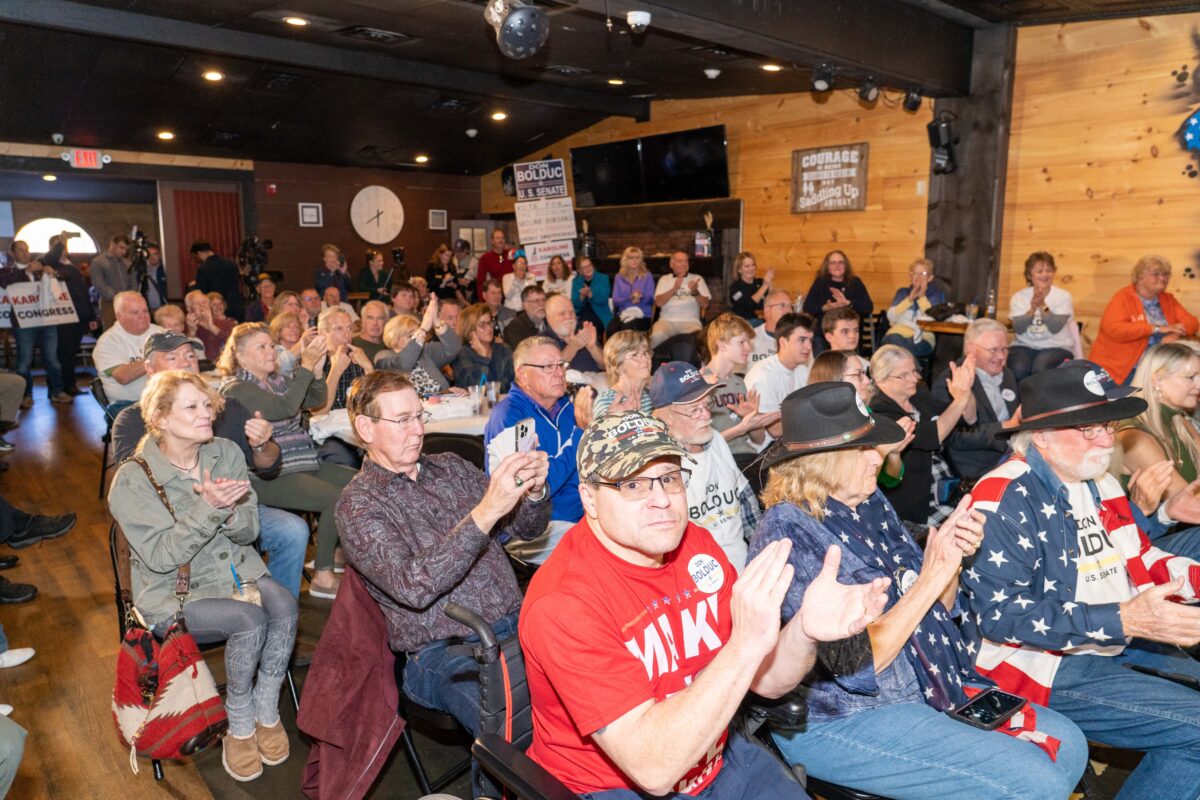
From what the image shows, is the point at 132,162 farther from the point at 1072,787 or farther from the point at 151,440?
the point at 1072,787

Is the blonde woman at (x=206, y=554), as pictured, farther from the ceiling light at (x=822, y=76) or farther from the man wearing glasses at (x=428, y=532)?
the ceiling light at (x=822, y=76)

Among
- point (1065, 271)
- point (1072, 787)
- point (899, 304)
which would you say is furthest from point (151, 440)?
point (1065, 271)

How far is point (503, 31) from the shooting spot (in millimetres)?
4504

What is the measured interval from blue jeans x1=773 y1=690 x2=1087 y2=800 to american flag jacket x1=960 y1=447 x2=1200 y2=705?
0.81 feet

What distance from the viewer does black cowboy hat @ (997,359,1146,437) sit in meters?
2.27

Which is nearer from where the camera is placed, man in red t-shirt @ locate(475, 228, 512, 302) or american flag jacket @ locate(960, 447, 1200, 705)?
american flag jacket @ locate(960, 447, 1200, 705)

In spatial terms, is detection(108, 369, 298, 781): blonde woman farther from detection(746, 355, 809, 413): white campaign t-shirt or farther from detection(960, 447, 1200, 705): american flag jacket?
detection(746, 355, 809, 413): white campaign t-shirt

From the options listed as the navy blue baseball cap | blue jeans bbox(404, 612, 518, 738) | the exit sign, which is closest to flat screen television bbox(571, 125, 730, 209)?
the exit sign

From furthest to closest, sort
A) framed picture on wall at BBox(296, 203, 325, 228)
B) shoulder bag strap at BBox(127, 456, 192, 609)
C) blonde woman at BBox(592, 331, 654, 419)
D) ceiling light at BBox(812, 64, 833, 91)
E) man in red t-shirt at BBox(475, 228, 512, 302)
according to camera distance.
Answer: framed picture on wall at BBox(296, 203, 325, 228) < man in red t-shirt at BBox(475, 228, 512, 302) < ceiling light at BBox(812, 64, 833, 91) < blonde woman at BBox(592, 331, 654, 419) < shoulder bag strap at BBox(127, 456, 192, 609)

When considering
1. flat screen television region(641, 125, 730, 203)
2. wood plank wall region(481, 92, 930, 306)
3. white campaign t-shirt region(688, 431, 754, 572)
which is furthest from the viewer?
flat screen television region(641, 125, 730, 203)

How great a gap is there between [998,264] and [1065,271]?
1.91 ft

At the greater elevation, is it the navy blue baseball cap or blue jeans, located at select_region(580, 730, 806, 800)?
the navy blue baseball cap

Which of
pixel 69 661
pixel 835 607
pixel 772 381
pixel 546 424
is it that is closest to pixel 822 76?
pixel 772 381

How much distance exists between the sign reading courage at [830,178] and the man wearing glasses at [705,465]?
21.4 ft
